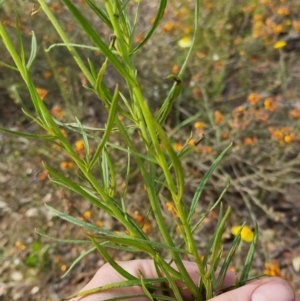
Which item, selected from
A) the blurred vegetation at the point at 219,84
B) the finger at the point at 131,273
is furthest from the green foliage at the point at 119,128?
the blurred vegetation at the point at 219,84

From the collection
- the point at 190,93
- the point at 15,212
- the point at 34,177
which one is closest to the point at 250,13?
the point at 190,93

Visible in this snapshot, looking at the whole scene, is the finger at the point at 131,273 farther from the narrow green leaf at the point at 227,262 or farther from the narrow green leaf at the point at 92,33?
the narrow green leaf at the point at 92,33

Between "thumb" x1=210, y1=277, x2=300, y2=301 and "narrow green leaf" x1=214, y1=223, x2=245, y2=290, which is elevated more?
"narrow green leaf" x1=214, y1=223, x2=245, y2=290

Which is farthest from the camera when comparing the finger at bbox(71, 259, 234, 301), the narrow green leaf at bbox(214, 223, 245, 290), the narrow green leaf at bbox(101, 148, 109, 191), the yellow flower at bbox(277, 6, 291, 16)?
the yellow flower at bbox(277, 6, 291, 16)

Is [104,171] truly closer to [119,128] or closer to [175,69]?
[119,128]

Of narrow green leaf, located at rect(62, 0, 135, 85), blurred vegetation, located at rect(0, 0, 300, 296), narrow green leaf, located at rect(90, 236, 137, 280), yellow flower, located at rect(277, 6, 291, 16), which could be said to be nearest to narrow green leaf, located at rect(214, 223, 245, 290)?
narrow green leaf, located at rect(90, 236, 137, 280)

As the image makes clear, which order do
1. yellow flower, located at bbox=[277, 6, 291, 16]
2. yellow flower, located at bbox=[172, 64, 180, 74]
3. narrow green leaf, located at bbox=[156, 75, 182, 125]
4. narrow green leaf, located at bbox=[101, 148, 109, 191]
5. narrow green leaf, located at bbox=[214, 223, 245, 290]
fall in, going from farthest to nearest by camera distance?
yellow flower, located at bbox=[277, 6, 291, 16]
yellow flower, located at bbox=[172, 64, 180, 74]
narrow green leaf, located at bbox=[214, 223, 245, 290]
narrow green leaf, located at bbox=[101, 148, 109, 191]
narrow green leaf, located at bbox=[156, 75, 182, 125]

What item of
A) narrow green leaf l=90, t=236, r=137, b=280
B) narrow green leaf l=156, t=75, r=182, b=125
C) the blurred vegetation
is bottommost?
the blurred vegetation

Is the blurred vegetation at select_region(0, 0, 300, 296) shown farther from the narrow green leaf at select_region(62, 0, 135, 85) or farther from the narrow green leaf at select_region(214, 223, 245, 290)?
the narrow green leaf at select_region(62, 0, 135, 85)

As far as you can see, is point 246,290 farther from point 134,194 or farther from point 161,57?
point 161,57
